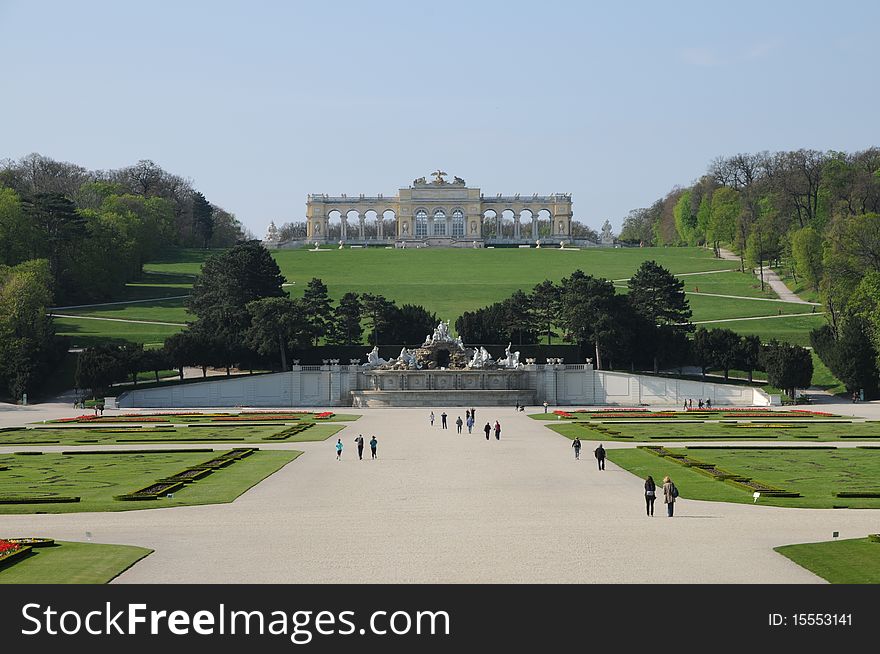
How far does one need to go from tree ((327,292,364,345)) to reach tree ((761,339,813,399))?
92.5 feet

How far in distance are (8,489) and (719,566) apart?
1836 centimetres

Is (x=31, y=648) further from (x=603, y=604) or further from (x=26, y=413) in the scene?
(x=26, y=413)

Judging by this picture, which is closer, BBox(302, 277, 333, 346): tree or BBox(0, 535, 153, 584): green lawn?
BBox(0, 535, 153, 584): green lawn

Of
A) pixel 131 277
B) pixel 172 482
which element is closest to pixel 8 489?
pixel 172 482

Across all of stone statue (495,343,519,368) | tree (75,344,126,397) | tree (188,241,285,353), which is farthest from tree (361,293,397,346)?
tree (75,344,126,397)

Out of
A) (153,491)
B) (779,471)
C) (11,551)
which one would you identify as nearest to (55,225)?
(153,491)

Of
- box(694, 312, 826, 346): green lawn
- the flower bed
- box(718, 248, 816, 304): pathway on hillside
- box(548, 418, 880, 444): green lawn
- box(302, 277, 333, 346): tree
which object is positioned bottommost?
box(548, 418, 880, 444): green lawn

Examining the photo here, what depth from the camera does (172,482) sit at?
31.7m

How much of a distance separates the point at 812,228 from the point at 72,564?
289 feet

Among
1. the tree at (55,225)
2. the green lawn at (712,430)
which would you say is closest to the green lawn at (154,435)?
the green lawn at (712,430)

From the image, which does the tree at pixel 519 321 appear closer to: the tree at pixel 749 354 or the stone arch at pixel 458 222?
the tree at pixel 749 354

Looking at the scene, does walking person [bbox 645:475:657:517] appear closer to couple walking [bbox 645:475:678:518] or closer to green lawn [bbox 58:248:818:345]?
couple walking [bbox 645:475:678:518]

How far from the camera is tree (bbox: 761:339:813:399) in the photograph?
234 ft

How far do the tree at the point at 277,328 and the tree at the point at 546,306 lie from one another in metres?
16.6
